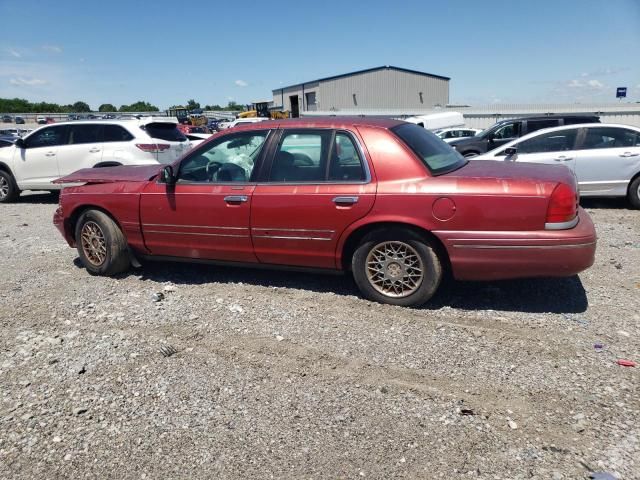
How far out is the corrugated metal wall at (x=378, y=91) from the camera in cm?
5041

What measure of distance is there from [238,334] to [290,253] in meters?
0.93

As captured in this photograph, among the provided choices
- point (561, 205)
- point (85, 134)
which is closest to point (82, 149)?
point (85, 134)

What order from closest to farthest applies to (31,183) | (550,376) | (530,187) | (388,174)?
(550,376) < (530,187) < (388,174) < (31,183)

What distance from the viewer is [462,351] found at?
11.5 ft

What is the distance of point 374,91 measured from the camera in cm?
5125

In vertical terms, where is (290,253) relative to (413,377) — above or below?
above

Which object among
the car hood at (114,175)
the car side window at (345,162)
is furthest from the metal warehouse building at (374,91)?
the car side window at (345,162)

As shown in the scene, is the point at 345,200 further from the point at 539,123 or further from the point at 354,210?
the point at 539,123

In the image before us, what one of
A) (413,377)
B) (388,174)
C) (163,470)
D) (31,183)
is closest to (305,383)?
(413,377)

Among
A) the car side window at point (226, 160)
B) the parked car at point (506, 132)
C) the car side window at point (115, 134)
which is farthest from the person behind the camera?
the parked car at point (506, 132)

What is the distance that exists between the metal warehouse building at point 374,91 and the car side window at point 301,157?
4655 cm

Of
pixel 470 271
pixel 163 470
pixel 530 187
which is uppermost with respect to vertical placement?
pixel 530 187

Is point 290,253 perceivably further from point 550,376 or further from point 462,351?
point 550,376

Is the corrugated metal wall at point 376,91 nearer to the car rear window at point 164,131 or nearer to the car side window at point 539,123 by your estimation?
the car side window at point 539,123
